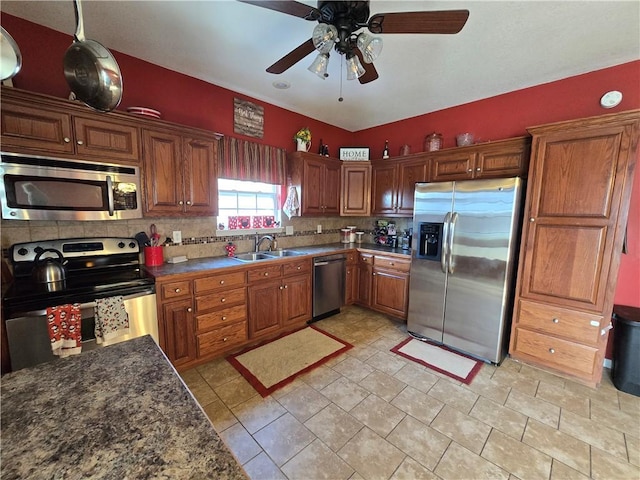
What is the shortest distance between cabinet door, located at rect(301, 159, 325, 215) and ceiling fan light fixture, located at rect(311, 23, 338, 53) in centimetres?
202

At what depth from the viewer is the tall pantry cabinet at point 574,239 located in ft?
6.61

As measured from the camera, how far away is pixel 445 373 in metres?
2.41

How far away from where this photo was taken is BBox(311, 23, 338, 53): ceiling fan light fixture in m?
1.40

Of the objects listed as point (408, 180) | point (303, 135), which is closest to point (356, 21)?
point (303, 135)

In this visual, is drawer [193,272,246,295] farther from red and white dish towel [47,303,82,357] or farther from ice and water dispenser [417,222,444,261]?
ice and water dispenser [417,222,444,261]

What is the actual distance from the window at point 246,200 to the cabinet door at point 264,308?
90 cm

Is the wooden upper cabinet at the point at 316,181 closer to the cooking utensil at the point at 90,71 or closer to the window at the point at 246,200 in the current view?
the window at the point at 246,200

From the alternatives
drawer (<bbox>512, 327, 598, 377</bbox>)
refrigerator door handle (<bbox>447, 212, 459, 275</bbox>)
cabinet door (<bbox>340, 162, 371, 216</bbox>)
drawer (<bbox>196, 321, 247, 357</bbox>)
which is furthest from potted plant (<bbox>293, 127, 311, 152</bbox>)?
drawer (<bbox>512, 327, 598, 377</bbox>)

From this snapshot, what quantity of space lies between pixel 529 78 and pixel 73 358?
3.99 metres

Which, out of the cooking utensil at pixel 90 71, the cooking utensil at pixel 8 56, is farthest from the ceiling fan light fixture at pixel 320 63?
the cooking utensil at pixel 8 56

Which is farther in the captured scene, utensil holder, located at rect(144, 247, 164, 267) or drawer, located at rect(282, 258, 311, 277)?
drawer, located at rect(282, 258, 311, 277)

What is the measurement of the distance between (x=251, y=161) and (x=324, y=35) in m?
1.94

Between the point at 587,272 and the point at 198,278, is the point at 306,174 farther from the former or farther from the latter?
the point at 587,272

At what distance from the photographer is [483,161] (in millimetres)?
2814
